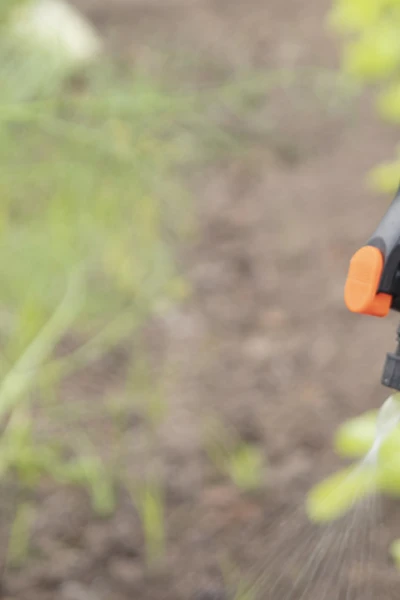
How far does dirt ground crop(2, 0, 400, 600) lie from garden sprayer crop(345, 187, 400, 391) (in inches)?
13.1

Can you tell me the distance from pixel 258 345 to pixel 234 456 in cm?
42

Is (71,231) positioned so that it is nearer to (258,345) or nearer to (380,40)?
(258,345)

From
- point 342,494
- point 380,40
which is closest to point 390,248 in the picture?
point 342,494

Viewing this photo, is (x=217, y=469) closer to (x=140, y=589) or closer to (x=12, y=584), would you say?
(x=140, y=589)

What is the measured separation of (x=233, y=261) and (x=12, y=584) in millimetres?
1186

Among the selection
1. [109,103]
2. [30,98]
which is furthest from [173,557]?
[30,98]

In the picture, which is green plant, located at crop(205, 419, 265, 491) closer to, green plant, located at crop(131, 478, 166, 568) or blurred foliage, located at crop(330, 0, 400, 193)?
green plant, located at crop(131, 478, 166, 568)

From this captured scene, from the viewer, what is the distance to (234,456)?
1355mm

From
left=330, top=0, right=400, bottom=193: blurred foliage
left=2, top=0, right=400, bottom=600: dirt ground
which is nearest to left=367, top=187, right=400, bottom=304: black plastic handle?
left=2, top=0, right=400, bottom=600: dirt ground

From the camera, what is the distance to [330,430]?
4.61 ft

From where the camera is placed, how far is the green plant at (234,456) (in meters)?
1.30

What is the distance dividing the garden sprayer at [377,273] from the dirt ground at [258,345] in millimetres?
333

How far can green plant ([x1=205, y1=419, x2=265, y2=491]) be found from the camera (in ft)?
4.28

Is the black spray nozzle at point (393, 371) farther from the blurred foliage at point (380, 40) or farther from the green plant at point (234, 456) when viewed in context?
the green plant at point (234, 456)
